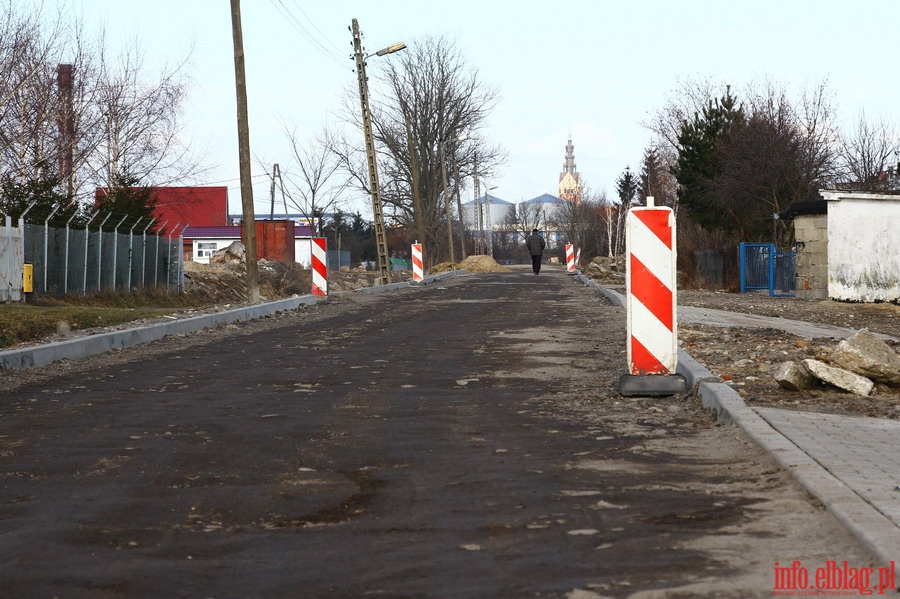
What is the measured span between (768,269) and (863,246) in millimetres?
4873

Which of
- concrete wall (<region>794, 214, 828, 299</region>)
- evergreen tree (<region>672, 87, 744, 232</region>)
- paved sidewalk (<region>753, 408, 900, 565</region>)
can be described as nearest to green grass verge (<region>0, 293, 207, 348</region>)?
paved sidewalk (<region>753, 408, 900, 565</region>)

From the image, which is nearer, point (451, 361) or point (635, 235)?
point (635, 235)

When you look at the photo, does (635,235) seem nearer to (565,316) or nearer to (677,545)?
(677,545)

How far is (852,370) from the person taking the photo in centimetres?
841

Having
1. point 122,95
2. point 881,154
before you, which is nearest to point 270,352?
point 122,95

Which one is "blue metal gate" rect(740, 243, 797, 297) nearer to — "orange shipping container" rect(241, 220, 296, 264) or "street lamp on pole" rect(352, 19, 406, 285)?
"street lamp on pole" rect(352, 19, 406, 285)

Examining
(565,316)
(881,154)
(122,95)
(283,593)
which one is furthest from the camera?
(881,154)

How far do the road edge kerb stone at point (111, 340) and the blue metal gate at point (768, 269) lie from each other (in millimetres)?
16323

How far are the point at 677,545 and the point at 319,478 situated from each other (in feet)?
6.91

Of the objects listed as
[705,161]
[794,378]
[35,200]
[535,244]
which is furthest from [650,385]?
[705,161]

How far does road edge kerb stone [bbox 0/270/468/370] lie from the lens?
11039mm

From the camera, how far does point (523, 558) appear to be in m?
4.02

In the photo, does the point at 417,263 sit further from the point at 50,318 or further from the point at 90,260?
the point at 50,318

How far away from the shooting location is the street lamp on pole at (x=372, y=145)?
3456 centimetres
